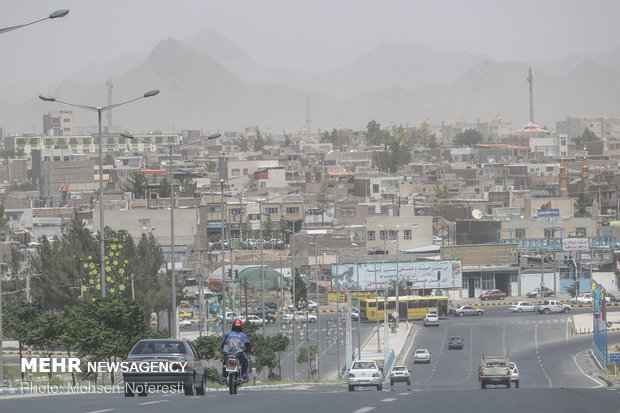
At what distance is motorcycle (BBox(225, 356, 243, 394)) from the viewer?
2231 centimetres

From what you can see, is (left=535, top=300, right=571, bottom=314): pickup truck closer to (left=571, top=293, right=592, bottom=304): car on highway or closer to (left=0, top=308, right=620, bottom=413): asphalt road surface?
(left=0, top=308, right=620, bottom=413): asphalt road surface

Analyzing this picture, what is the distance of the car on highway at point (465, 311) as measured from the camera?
9869 centimetres

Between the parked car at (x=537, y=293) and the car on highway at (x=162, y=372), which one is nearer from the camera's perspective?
the car on highway at (x=162, y=372)

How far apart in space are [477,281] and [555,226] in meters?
14.9

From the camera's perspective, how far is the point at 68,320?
33281 mm

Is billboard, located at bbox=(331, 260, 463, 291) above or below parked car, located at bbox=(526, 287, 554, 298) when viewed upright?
above

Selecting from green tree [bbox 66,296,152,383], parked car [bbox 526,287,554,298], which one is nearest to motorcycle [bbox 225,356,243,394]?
green tree [bbox 66,296,152,383]

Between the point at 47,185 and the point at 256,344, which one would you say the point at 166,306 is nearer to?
the point at 256,344

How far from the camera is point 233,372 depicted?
74.0 ft

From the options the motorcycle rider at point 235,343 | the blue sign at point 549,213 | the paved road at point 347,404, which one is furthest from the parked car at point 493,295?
the paved road at point 347,404

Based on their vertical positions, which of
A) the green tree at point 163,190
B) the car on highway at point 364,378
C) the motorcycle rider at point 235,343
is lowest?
the car on highway at point 364,378

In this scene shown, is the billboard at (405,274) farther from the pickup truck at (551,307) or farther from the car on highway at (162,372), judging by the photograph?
the car on highway at (162,372)

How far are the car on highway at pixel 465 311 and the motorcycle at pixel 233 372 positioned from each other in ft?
253

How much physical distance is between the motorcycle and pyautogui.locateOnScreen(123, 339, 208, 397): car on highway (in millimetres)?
659
